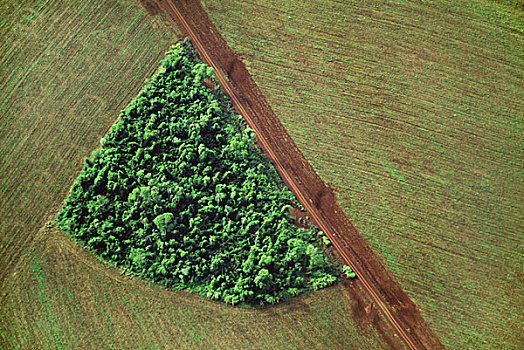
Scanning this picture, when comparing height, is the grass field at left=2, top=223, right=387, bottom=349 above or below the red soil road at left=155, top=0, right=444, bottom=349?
below

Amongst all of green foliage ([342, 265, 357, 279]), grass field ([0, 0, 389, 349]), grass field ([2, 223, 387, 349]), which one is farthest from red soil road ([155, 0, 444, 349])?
grass field ([2, 223, 387, 349])

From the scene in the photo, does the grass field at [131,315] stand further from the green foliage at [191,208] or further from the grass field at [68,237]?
the green foliage at [191,208]

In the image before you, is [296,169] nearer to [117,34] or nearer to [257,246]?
[257,246]

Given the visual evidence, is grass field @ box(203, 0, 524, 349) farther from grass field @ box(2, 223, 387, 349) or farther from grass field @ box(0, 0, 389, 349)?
grass field @ box(2, 223, 387, 349)

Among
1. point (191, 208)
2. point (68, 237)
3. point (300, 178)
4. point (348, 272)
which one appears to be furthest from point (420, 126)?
point (68, 237)

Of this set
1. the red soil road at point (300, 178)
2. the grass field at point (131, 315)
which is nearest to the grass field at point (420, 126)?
the red soil road at point (300, 178)

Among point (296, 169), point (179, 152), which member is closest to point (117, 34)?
point (179, 152)
